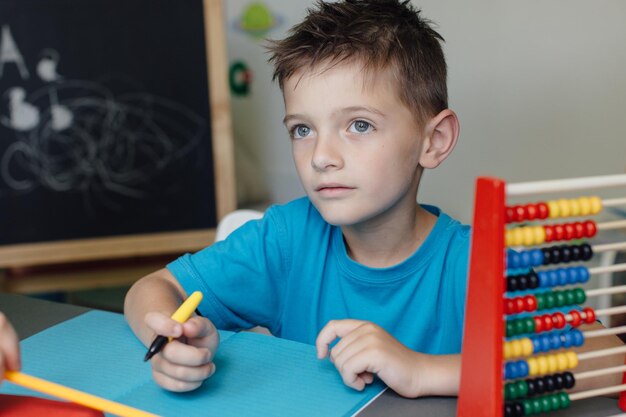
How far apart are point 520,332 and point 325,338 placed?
20 centimetres

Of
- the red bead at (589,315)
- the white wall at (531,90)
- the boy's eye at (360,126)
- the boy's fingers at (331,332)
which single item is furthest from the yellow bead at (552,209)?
the white wall at (531,90)

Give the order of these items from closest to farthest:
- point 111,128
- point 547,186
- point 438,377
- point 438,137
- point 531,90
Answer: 1. point 547,186
2. point 438,377
3. point 438,137
4. point 531,90
5. point 111,128

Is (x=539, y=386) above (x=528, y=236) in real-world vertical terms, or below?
below

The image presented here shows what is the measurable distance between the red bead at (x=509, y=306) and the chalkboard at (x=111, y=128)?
7.12 feet

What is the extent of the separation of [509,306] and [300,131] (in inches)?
→ 17.0

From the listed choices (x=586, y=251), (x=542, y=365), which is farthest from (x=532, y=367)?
(x=586, y=251)

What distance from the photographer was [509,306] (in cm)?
61

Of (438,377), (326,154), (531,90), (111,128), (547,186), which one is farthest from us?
(111,128)

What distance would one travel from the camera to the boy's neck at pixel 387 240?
41.1 inches

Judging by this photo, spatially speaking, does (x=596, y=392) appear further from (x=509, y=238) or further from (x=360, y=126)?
(x=360, y=126)

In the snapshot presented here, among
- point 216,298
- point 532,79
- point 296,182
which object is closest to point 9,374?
point 216,298

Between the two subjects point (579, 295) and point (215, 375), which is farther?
point (215, 375)

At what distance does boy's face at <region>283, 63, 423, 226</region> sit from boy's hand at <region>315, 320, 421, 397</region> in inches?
8.6

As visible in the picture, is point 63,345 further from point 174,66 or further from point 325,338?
point 174,66
